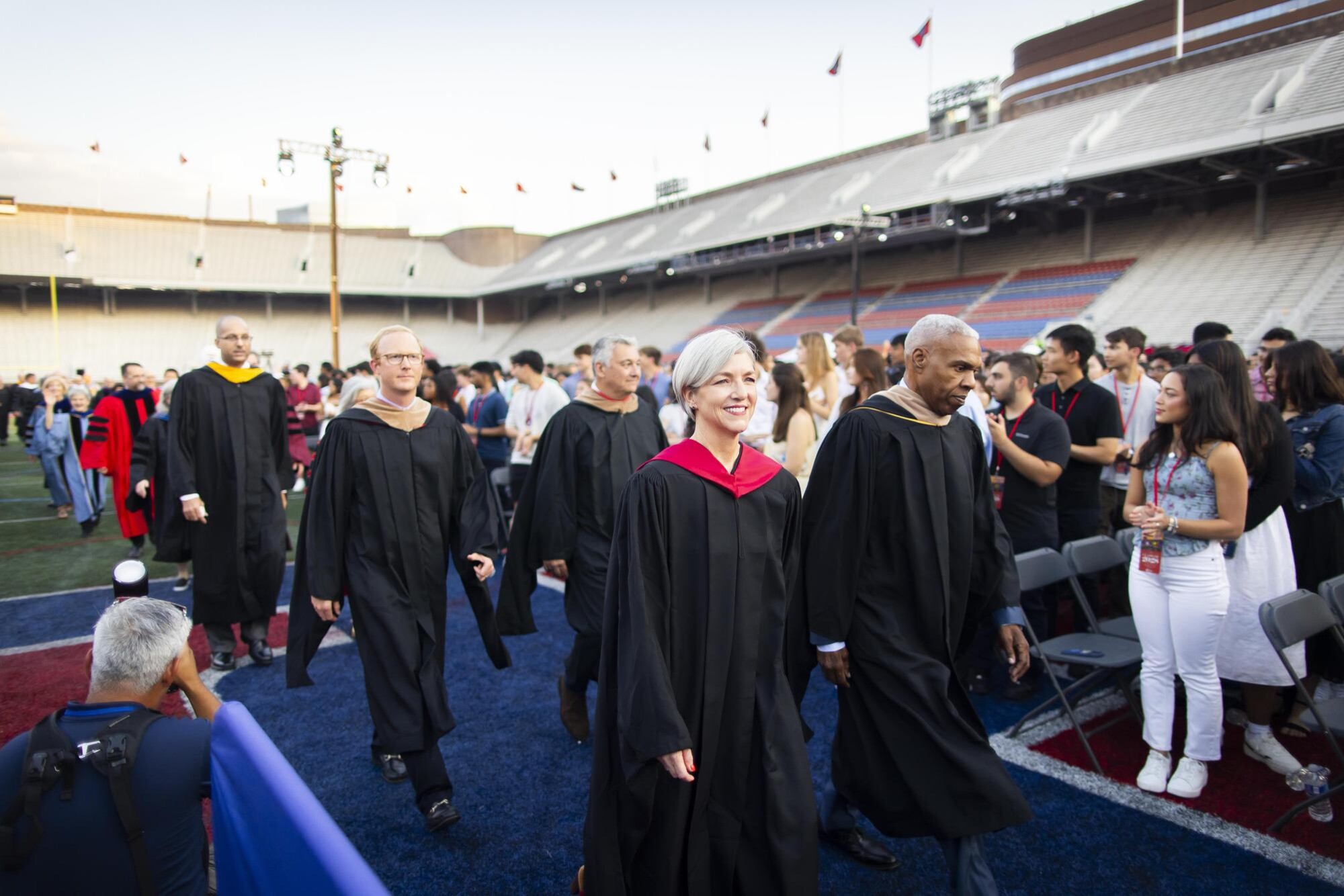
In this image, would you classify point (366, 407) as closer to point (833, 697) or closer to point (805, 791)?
point (805, 791)

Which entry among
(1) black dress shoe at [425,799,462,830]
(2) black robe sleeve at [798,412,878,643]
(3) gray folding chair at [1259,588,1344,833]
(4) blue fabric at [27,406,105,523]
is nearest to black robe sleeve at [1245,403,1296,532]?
(3) gray folding chair at [1259,588,1344,833]

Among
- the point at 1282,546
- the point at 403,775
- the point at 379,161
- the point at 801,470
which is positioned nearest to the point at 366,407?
the point at 403,775

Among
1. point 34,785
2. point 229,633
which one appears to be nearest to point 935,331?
point 34,785

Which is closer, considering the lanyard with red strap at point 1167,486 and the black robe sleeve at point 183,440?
the lanyard with red strap at point 1167,486

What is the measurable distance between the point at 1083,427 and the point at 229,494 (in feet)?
16.7

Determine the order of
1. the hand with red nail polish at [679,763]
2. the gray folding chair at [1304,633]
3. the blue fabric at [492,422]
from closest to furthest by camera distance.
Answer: the hand with red nail polish at [679,763] < the gray folding chair at [1304,633] < the blue fabric at [492,422]

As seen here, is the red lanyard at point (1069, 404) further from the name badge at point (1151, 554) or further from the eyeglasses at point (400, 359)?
the eyeglasses at point (400, 359)

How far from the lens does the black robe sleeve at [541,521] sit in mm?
3807

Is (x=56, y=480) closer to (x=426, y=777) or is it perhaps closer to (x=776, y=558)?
(x=426, y=777)

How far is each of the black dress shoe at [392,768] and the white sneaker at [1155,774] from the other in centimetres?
308

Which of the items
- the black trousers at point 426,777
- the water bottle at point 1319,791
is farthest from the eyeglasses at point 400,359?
the water bottle at point 1319,791

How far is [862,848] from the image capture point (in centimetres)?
292

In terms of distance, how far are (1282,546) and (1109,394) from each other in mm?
1380

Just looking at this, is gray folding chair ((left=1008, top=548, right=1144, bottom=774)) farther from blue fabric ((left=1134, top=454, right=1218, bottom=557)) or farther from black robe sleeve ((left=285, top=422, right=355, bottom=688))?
black robe sleeve ((left=285, top=422, right=355, bottom=688))
